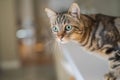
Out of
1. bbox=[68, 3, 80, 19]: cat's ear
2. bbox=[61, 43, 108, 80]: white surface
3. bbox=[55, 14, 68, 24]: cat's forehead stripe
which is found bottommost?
bbox=[61, 43, 108, 80]: white surface

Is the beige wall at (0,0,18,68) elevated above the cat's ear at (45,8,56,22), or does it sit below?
below

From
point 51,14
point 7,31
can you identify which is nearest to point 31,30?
point 7,31

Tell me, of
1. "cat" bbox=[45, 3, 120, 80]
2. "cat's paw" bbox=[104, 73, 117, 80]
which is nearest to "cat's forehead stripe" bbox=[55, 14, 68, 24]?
"cat" bbox=[45, 3, 120, 80]

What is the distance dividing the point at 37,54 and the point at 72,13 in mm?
478

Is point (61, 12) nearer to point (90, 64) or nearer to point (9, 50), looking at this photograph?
point (90, 64)

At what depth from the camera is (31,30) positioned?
892 millimetres

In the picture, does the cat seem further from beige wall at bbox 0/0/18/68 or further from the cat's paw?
beige wall at bbox 0/0/18/68

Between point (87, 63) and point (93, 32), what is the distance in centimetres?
7

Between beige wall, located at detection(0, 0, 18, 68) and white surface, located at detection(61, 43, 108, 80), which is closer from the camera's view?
white surface, located at detection(61, 43, 108, 80)

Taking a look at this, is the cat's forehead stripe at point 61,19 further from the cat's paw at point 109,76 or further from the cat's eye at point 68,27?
the cat's paw at point 109,76

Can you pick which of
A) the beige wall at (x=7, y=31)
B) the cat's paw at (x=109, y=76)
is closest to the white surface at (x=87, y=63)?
the cat's paw at (x=109, y=76)

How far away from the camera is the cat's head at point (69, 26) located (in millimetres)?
524

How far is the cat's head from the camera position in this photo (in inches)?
20.6

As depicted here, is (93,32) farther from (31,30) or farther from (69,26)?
(31,30)
